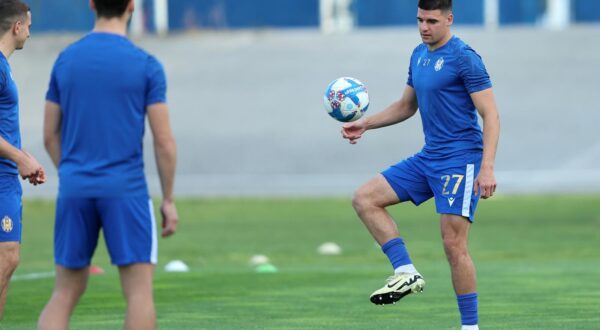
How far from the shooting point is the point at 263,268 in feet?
52.6

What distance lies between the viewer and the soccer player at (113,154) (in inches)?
293

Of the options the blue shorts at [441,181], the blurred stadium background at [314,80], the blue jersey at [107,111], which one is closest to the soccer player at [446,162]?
the blue shorts at [441,181]

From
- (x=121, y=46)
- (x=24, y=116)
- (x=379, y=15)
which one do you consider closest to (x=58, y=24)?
(x=24, y=116)

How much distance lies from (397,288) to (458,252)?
1.60 feet

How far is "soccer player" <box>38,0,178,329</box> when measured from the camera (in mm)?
7453

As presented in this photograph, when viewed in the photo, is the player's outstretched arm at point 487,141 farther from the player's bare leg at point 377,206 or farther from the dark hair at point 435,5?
the player's bare leg at point 377,206

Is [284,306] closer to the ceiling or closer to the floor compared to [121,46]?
closer to the floor

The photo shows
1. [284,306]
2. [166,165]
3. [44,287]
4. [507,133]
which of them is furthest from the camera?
[507,133]

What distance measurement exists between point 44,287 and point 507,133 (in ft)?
74.4

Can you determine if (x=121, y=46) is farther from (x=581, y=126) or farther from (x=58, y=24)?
(x=58, y=24)

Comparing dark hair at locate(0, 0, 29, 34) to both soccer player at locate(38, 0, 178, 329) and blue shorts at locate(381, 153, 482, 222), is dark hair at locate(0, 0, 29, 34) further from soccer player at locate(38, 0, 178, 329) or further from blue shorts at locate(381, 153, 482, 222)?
blue shorts at locate(381, 153, 482, 222)

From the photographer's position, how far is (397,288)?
32.6 ft

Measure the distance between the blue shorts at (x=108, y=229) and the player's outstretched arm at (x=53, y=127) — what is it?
308mm

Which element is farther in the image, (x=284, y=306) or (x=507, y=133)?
(x=507, y=133)
